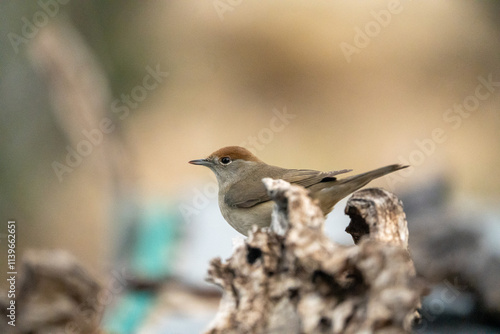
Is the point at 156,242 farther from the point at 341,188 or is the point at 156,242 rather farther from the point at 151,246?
the point at 341,188

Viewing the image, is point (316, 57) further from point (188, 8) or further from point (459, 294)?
point (459, 294)

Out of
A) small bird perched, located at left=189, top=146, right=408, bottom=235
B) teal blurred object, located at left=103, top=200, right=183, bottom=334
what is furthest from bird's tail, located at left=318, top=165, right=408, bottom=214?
teal blurred object, located at left=103, top=200, right=183, bottom=334

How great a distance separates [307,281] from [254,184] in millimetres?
1308

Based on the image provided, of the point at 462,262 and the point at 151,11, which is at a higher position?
the point at 151,11

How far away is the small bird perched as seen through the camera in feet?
7.13

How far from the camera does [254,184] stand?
2494mm

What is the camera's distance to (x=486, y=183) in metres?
3.88

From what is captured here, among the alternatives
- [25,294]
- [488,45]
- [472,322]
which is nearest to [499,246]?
[472,322]

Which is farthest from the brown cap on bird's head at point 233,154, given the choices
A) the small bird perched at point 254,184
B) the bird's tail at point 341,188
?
the bird's tail at point 341,188

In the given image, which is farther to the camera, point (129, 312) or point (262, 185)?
point (129, 312)

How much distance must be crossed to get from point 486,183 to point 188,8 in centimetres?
286

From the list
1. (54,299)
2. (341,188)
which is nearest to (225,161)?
(341,188)

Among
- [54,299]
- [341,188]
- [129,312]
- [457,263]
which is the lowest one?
[457,263]

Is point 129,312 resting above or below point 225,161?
below
